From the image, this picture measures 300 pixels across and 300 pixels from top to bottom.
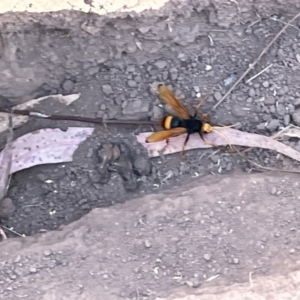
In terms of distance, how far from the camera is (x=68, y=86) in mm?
2414

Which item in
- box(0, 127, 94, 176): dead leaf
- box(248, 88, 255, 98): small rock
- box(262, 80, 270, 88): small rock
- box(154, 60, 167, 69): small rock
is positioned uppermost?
box(154, 60, 167, 69): small rock

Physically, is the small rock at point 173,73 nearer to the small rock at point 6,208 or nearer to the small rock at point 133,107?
the small rock at point 133,107

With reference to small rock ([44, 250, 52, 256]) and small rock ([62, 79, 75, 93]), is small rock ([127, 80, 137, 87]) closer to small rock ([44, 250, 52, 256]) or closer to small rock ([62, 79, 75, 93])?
small rock ([62, 79, 75, 93])

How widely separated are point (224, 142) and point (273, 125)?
194 mm

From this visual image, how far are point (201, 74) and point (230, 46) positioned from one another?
0.15 metres

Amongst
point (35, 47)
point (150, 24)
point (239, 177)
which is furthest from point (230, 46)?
point (35, 47)

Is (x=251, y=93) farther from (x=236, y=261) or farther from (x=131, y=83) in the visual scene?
(x=236, y=261)

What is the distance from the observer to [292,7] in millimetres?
2338

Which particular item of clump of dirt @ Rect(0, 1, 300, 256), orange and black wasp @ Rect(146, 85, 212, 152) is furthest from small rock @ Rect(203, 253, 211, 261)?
orange and black wasp @ Rect(146, 85, 212, 152)

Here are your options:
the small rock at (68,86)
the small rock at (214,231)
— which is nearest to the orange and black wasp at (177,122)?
the small rock at (68,86)

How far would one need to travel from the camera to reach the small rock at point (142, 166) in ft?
7.89

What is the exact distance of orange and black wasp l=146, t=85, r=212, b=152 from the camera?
2.40 metres

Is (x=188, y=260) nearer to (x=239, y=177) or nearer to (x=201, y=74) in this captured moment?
(x=239, y=177)

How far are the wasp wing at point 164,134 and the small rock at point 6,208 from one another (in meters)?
0.57
